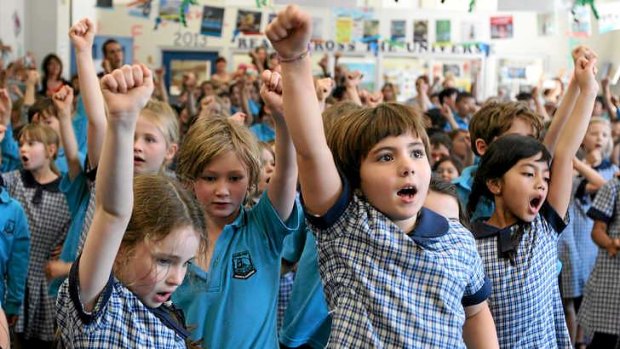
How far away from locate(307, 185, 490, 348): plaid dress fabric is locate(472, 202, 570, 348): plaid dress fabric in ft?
1.77

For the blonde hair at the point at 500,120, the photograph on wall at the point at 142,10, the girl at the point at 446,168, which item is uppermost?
the blonde hair at the point at 500,120

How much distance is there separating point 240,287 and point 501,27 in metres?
8.08

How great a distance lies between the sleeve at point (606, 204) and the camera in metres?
4.10

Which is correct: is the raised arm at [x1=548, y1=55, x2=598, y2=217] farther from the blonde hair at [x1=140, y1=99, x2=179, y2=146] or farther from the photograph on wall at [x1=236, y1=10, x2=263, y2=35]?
the photograph on wall at [x1=236, y1=10, x2=263, y2=35]

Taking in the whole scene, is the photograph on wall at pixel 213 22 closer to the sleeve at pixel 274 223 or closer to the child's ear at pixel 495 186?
the child's ear at pixel 495 186

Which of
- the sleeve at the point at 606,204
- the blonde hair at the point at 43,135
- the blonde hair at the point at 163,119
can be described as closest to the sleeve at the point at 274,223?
the blonde hair at the point at 163,119

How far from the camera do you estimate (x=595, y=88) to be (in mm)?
2475

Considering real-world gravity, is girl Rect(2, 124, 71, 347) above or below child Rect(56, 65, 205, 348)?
below

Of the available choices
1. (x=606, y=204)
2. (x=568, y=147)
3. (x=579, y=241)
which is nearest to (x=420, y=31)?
(x=579, y=241)

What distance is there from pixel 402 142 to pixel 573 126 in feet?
2.85

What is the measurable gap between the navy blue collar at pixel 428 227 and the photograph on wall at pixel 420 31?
34.2ft

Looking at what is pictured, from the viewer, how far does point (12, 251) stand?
345 cm

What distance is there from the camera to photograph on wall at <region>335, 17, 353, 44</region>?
11.4 m

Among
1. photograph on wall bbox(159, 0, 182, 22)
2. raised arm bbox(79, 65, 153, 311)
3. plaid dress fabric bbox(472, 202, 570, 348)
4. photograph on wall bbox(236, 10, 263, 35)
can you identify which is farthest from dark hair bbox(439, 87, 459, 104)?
raised arm bbox(79, 65, 153, 311)
